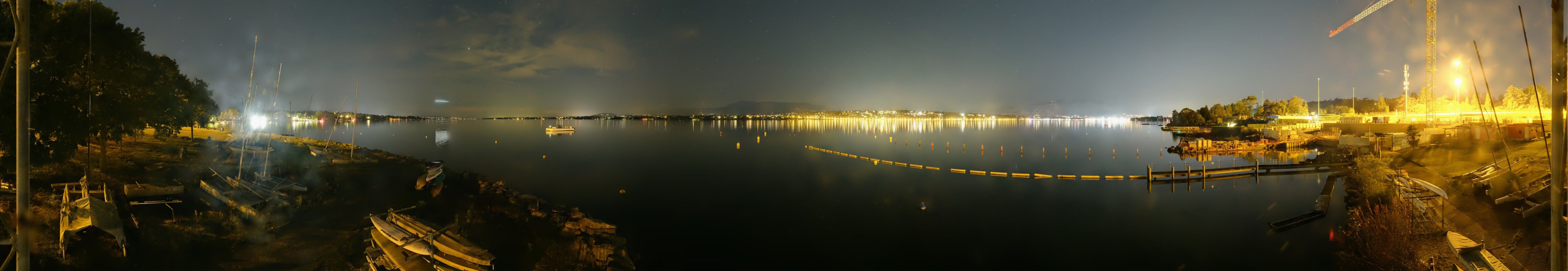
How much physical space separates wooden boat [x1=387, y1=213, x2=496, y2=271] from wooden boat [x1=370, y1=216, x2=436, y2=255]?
5.1 inches

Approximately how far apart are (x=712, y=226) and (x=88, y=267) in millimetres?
14017

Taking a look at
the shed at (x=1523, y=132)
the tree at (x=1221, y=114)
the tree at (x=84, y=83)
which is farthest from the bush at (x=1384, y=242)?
the tree at (x=1221, y=114)

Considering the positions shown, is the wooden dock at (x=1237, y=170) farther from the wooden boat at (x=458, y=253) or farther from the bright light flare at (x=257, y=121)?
the bright light flare at (x=257, y=121)

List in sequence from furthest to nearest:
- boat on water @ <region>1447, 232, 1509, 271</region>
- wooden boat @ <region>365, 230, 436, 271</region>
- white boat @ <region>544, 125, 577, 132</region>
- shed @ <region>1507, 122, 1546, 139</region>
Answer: white boat @ <region>544, 125, 577, 132</region> < shed @ <region>1507, 122, 1546, 139</region> < wooden boat @ <region>365, 230, 436, 271</region> < boat on water @ <region>1447, 232, 1509, 271</region>

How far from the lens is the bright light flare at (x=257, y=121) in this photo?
36406mm

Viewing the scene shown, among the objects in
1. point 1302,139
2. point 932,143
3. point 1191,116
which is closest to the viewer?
point 1302,139

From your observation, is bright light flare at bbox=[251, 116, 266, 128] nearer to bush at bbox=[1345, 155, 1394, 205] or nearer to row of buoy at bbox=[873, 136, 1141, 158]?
bush at bbox=[1345, 155, 1394, 205]

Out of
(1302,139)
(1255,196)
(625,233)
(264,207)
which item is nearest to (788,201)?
(625,233)

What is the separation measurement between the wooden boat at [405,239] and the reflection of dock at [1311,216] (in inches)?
1010

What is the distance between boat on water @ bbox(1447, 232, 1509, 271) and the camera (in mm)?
9422

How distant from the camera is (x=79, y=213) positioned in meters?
9.84

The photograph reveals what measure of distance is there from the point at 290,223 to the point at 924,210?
20273mm

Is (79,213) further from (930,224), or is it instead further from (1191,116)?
(1191,116)

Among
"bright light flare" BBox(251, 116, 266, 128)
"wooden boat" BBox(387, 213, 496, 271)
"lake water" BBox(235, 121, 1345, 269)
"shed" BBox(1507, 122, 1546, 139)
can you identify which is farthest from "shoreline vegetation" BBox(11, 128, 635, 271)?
"shed" BBox(1507, 122, 1546, 139)
